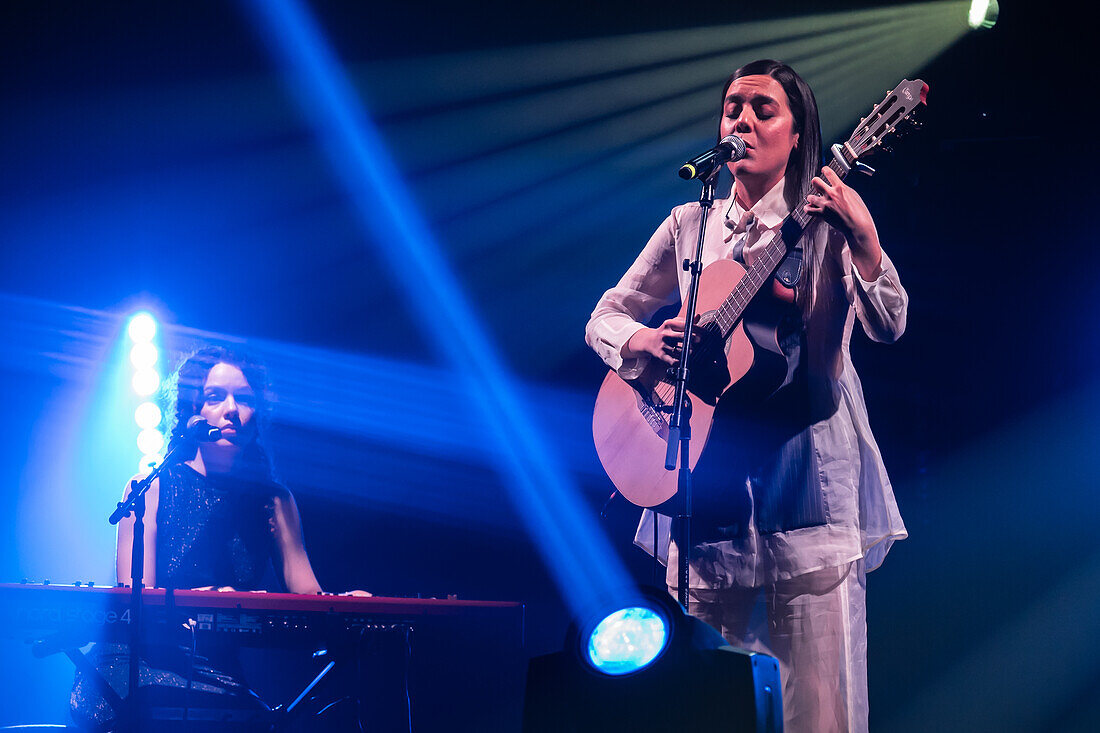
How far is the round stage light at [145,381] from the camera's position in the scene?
165 inches

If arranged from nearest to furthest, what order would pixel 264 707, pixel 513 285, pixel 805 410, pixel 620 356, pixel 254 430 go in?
pixel 805 410 < pixel 264 707 < pixel 620 356 < pixel 254 430 < pixel 513 285

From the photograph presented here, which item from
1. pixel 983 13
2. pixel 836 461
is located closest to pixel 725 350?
pixel 836 461

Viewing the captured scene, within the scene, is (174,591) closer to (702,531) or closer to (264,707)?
(264,707)

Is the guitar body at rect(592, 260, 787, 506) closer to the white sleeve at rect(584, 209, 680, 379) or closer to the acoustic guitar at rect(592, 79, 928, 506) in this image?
the acoustic guitar at rect(592, 79, 928, 506)

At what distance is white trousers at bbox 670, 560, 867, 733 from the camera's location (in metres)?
2.11

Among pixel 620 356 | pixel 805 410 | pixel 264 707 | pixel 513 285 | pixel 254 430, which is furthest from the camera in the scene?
pixel 513 285

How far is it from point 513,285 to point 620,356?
1.16m

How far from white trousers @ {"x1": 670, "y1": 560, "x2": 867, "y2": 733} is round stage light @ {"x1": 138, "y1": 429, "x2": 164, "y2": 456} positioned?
2868 millimetres

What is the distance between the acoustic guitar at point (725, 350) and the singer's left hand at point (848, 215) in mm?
103

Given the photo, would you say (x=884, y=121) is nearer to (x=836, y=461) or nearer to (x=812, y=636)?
(x=836, y=461)

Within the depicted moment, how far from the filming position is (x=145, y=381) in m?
4.21

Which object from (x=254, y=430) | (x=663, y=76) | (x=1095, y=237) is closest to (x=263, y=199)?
(x=254, y=430)

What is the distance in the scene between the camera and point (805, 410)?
2.31m

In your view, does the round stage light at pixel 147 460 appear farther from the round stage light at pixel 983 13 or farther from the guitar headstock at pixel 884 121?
the round stage light at pixel 983 13
